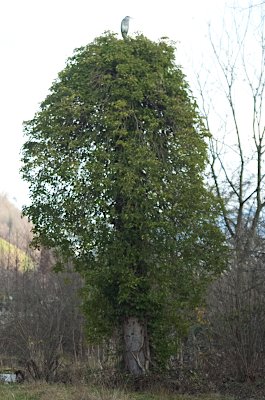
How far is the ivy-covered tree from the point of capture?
1106cm

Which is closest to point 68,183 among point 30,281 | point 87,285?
point 87,285

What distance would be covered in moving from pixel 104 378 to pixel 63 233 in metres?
2.85

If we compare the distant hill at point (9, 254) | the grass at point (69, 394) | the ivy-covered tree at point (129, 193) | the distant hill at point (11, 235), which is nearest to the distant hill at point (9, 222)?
the distant hill at point (11, 235)

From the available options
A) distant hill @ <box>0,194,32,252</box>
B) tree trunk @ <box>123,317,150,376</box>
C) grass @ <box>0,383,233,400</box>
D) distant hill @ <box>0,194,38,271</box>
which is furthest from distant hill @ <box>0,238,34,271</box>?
grass @ <box>0,383,233,400</box>

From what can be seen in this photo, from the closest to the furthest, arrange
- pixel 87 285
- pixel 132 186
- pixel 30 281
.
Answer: pixel 132 186
pixel 87 285
pixel 30 281

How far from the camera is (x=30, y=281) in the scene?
24250 millimetres

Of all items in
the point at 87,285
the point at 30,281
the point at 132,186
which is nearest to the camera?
the point at 132,186

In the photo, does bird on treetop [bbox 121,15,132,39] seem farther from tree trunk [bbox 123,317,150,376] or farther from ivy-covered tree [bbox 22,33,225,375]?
tree trunk [bbox 123,317,150,376]

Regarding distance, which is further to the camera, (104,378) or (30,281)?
(30,281)

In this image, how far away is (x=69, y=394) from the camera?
9570 millimetres

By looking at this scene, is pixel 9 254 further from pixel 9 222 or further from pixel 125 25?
pixel 125 25

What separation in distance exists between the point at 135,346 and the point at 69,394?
7.44 feet

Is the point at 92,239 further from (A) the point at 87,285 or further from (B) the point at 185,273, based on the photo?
(B) the point at 185,273

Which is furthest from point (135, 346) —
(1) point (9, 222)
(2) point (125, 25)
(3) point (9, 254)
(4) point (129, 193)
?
(1) point (9, 222)
